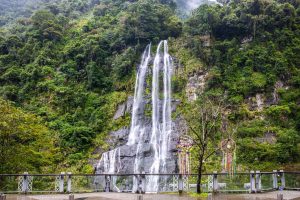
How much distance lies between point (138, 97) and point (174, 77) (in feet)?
12.9

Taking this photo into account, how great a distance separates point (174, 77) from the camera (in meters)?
31.9

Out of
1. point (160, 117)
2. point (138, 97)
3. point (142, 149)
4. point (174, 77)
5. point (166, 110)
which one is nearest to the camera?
point (142, 149)

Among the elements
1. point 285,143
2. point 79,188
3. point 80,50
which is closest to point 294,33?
point 285,143

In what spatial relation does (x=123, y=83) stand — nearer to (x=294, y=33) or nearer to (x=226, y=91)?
(x=226, y=91)

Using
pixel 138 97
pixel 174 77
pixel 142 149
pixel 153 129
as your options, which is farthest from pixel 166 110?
pixel 142 149

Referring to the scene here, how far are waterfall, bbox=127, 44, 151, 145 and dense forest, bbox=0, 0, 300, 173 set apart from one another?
687 mm

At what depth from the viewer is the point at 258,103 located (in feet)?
93.5

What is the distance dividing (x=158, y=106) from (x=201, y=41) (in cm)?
819

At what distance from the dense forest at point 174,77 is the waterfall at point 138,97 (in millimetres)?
687

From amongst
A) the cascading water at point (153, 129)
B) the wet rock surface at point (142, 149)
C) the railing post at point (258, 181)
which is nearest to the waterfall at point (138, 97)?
the cascading water at point (153, 129)

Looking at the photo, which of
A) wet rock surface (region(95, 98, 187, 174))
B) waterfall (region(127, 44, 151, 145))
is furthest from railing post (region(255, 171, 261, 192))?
waterfall (region(127, 44, 151, 145))

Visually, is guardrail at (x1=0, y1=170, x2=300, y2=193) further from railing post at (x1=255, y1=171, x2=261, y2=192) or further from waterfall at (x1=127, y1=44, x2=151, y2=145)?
waterfall at (x1=127, y1=44, x2=151, y2=145)

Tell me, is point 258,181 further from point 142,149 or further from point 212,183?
point 142,149

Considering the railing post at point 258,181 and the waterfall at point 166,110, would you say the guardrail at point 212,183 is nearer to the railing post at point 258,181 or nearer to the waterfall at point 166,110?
the railing post at point 258,181
